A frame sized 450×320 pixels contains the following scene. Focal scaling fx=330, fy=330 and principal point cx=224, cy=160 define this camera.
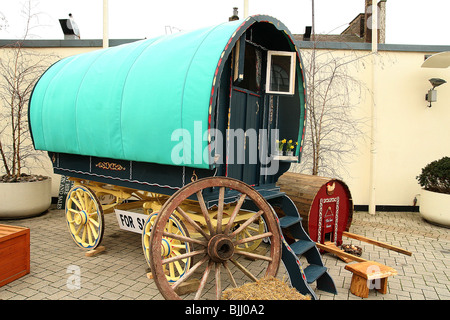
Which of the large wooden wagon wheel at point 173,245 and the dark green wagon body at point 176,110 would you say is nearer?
the dark green wagon body at point 176,110

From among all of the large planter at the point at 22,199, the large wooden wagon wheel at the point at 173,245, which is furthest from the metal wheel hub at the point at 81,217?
the large planter at the point at 22,199

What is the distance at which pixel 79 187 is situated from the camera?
5.49 m

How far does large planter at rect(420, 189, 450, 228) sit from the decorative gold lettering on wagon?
6594mm

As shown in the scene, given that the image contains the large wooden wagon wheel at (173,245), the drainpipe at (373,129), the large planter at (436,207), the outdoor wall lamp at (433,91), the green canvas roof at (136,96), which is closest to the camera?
the green canvas roof at (136,96)

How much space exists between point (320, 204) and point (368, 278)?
171 cm

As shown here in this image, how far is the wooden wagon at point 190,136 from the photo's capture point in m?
3.37

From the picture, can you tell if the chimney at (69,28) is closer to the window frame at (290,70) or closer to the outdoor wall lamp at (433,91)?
the window frame at (290,70)

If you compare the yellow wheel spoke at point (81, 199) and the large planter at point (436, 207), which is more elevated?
the yellow wheel spoke at point (81, 199)

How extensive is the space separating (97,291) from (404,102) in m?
8.08

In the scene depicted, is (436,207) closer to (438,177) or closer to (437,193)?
(437,193)

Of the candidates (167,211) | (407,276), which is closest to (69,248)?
(167,211)

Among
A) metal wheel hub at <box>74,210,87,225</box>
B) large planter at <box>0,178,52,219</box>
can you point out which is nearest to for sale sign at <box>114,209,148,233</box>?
metal wheel hub at <box>74,210,87,225</box>

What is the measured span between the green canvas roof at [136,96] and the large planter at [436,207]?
607 centimetres

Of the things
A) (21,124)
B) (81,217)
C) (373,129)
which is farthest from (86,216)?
(373,129)
